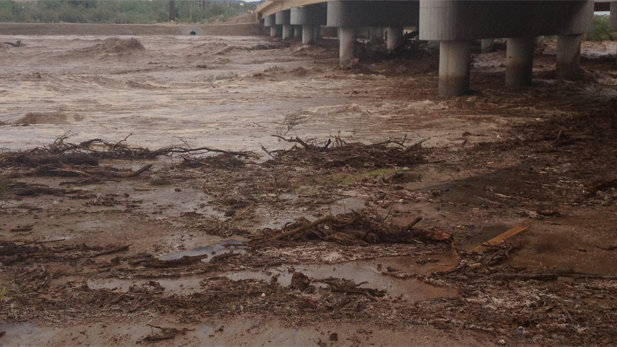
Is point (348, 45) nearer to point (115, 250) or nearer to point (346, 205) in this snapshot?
point (346, 205)

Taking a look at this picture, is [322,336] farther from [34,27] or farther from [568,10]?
[34,27]

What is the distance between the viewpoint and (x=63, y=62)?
2891 centimetres

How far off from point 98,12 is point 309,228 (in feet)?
200

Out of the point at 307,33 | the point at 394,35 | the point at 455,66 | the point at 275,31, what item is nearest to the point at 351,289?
the point at 455,66

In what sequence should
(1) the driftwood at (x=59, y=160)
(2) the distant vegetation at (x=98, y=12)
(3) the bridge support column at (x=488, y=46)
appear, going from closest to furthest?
(1) the driftwood at (x=59, y=160) → (3) the bridge support column at (x=488, y=46) → (2) the distant vegetation at (x=98, y=12)

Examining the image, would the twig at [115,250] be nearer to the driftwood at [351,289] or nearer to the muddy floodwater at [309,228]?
the muddy floodwater at [309,228]

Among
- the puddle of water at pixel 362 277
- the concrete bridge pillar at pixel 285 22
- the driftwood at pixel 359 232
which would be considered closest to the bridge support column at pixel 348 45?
the driftwood at pixel 359 232

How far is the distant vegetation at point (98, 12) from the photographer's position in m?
55.8

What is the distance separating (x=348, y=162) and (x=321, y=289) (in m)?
4.71

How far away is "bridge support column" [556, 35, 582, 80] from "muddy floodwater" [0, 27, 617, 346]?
7.25 m

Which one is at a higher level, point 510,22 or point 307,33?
point 307,33

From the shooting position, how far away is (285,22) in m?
52.1

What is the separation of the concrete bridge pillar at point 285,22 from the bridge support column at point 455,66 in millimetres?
34707

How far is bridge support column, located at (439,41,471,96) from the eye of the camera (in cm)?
1794
